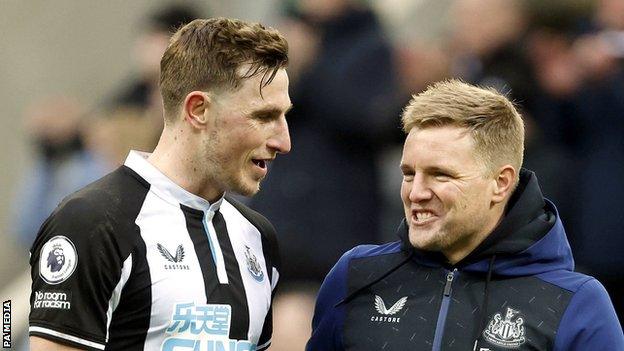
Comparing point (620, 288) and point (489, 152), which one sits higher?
point (489, 152)

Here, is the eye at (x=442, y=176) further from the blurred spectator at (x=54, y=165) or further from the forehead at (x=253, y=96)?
the blurred spectator at (x=54, y=165)

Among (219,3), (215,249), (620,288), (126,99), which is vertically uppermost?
(219,3)

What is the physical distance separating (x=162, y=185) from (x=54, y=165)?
5.11m

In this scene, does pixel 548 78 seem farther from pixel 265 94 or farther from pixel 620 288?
pixel 265 94

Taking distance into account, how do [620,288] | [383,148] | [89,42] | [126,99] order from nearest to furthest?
[620,288] → [383,148] → [126,99] → [89,42]

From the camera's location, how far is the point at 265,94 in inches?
185

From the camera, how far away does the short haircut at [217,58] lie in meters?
4.66

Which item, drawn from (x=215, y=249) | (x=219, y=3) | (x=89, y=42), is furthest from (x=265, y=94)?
(x=89, y=42)

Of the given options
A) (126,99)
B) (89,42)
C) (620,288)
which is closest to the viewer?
(620,288)

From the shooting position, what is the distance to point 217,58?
15.3 ft

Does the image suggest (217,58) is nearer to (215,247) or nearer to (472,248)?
(215,247)

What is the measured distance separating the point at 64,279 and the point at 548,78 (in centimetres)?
378

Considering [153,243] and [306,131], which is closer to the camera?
[153,243]

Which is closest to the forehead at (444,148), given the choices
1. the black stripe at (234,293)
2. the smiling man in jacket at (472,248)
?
the smiling man in jacket at (472,248)
